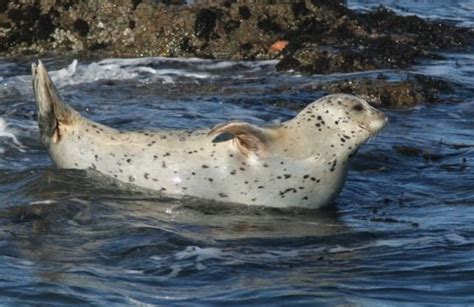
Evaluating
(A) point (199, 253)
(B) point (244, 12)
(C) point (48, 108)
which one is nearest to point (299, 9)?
(B) point (244, 12)

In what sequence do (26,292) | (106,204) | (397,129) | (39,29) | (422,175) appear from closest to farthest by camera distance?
(26,292) < (106,204) < (422,175) < (397,129) < (39,29)

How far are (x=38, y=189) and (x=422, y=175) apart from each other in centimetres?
279

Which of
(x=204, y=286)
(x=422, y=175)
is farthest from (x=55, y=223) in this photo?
(x=422, y=175)

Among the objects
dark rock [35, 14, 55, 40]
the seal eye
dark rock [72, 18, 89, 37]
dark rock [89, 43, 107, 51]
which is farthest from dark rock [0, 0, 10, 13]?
the seal eye

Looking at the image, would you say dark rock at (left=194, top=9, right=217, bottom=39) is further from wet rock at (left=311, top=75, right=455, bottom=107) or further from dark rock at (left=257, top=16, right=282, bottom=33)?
wet rock at (left=311, top=75, right=455, bottom=107)

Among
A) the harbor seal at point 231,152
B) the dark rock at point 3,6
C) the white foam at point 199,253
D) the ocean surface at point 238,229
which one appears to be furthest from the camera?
the dark rock at point 3,6

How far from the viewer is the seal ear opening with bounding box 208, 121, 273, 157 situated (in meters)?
7.93

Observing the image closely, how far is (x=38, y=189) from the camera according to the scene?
8.28 m

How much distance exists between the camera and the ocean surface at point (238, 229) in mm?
6344

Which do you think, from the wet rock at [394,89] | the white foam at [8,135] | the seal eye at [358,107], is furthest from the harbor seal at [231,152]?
the wet rock at [394,89]

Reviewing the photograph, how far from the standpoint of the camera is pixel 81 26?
14031mm

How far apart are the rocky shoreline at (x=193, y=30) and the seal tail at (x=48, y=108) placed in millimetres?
5248

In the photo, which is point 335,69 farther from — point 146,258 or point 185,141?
Answer: point 146,258

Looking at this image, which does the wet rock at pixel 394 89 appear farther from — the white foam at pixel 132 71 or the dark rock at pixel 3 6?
the dark rock at pixel 3 6
